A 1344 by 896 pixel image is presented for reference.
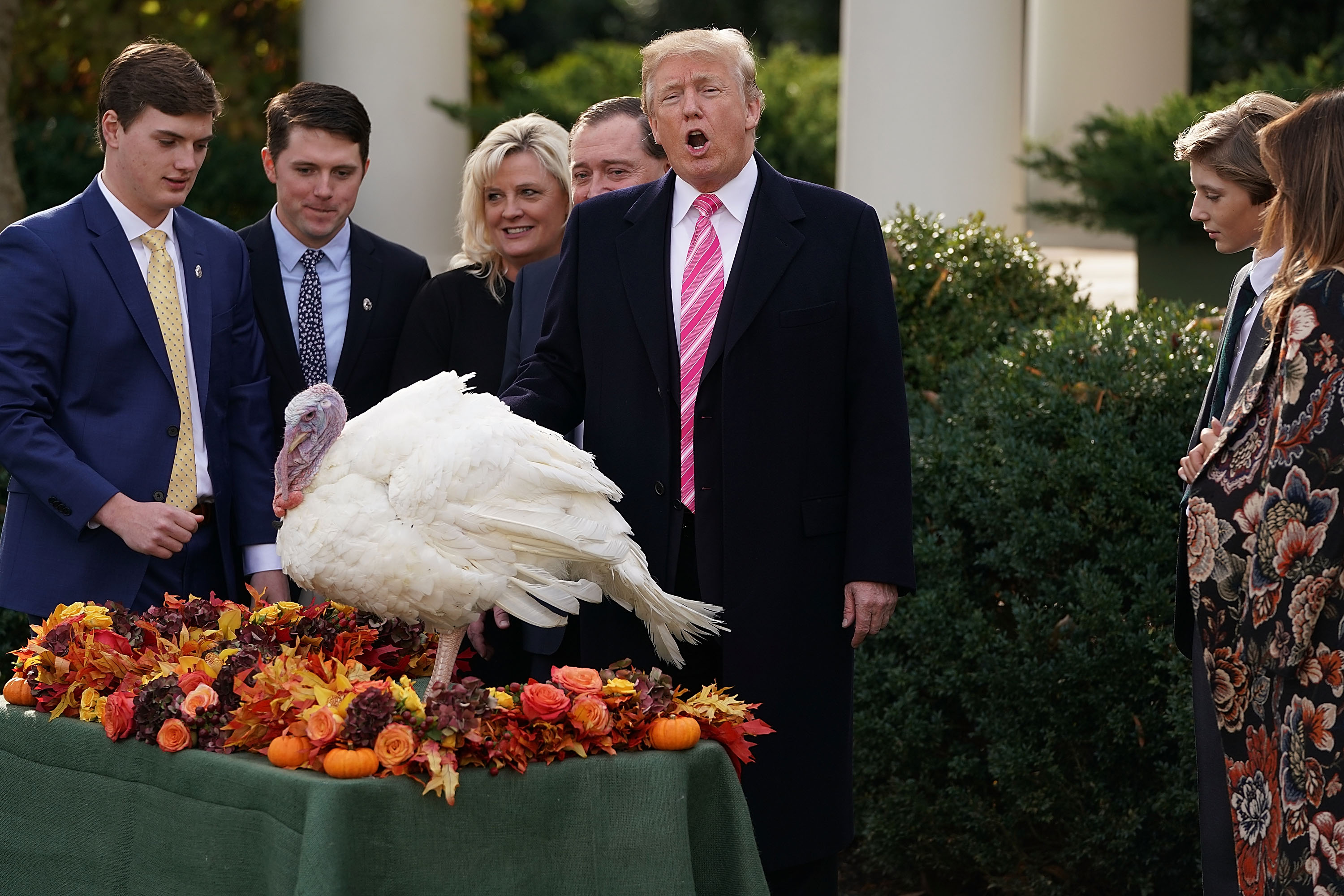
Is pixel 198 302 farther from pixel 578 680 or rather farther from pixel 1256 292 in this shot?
pixel 1256 292

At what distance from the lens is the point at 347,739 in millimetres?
2715

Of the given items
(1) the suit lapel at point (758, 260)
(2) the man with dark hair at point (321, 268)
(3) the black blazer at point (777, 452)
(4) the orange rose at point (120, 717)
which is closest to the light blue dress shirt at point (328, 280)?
(2) the man with dark hair at point (321, 268)

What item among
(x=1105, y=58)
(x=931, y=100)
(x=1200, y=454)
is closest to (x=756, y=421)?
(x=1200, y=454)

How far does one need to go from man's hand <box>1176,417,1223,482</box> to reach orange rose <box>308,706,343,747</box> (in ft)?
6.73

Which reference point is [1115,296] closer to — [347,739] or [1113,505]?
[1113,505]

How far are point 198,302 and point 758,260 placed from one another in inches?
62.3

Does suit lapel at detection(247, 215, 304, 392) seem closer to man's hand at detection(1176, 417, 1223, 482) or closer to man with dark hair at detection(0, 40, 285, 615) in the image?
man with dark hair at detection(0, 40, 285, 615)

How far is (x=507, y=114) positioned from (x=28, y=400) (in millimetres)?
7478

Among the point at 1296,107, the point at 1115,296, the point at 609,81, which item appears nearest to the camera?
the point at 1296,107

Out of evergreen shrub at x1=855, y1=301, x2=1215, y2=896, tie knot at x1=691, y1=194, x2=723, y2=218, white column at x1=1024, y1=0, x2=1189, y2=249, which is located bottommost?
evergreen shrub at x1=855, y1=301, x2=1215, y2=896

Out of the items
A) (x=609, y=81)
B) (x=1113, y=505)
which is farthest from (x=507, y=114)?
(x=1113, y=505)

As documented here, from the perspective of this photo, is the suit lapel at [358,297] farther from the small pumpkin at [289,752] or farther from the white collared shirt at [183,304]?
the small pumpkin at [289,752]

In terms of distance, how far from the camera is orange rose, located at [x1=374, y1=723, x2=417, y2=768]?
2.67 metres

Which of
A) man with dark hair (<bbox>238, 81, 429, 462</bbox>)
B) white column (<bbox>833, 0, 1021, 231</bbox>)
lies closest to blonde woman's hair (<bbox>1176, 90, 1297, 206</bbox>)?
man with dark hair (<bbox>238, 81, 429, 462</bbox>)
